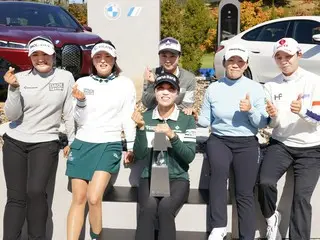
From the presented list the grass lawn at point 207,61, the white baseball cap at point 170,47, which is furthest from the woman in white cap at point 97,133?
the grass lawn at point 207,61

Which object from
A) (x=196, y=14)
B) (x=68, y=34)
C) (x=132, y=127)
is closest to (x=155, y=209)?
(x=132, y=127)

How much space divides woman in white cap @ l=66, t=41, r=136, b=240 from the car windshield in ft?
15.2

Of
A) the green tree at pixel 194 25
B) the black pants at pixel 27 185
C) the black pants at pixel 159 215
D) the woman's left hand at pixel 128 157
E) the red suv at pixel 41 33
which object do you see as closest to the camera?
the black pants at pixel 159 215

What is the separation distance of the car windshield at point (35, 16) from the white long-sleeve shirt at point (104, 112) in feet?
15.3

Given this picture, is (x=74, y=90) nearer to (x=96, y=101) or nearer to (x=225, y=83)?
(x=96, y=101)

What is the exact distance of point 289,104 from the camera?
3717 mm

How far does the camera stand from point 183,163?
3.62 m

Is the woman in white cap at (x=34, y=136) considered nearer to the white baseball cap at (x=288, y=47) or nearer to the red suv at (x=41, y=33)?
the white baseball cap at (x=288, y=47)

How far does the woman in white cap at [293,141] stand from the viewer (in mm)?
3520

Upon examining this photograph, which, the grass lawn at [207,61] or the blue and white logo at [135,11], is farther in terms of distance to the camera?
the grass lawn at [207,61]

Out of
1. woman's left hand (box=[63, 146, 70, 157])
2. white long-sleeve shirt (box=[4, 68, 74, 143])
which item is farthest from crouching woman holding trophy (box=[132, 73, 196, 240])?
white long-sleeve shirt (box=[4, 68, 74, 143])

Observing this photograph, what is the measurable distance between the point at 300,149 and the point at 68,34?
5.19 m

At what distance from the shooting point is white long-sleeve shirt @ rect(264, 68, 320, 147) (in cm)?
362

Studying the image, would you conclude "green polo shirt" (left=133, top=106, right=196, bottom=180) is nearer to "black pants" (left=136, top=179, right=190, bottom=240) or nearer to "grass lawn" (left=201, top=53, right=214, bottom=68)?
"black pants" (left=136, top=179, right=190, bottom=240)
